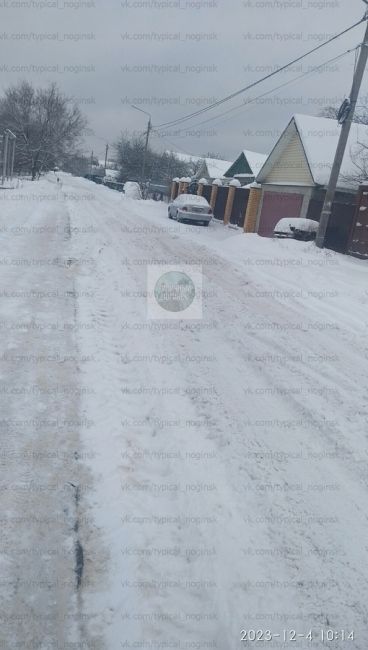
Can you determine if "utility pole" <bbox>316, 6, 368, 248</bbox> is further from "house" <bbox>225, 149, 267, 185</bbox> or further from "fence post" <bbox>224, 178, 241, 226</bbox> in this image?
"house" <bbox>225, 149, 267, 185</bbox>

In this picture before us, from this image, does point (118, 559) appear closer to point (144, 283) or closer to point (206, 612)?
point (206, 612)

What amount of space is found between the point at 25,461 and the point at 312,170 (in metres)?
16.7

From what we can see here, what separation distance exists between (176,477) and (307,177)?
17.0 m

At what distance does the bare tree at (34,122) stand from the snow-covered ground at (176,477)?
40.4 meters

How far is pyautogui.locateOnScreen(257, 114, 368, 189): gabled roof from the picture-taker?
653 inches

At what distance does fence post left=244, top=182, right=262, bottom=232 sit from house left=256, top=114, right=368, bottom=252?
9.2 inches

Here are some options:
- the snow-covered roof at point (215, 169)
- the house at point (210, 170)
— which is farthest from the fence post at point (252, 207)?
the house at point (210, 170)

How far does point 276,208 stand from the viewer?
762 inches

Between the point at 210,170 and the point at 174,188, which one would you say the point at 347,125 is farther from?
the point at 210,170

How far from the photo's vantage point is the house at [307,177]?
49.3ft

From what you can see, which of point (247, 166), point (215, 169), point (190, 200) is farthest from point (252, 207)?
point (215, 169)

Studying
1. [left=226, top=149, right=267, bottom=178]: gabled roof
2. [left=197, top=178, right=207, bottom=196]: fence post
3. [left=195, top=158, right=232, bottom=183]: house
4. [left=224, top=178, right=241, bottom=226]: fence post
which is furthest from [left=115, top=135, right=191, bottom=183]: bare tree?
[left=224, top=178, right=241, bottom=226]: fence post

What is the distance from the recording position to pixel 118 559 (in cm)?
235

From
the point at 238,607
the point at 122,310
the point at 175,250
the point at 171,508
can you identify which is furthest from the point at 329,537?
the point at 175,250
